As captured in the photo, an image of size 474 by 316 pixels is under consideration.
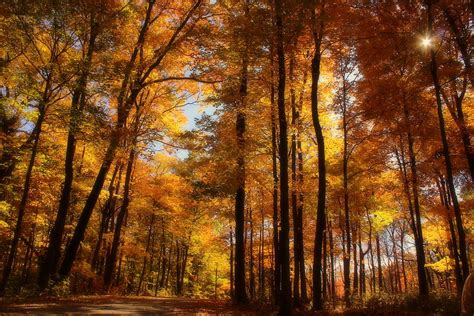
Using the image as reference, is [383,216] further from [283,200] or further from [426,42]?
[283,200]

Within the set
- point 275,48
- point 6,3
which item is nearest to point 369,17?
point 275,48

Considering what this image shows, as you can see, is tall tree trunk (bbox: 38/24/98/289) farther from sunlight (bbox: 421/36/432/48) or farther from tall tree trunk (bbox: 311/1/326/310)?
sunlight (bbox: 421/36/432/48)

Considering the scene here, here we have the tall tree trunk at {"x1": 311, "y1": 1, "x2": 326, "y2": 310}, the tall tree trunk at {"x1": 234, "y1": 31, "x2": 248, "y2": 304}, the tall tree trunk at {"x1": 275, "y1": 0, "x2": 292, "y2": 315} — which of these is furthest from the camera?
the tall tree trunk at {"x1": 234, "y1": 31, "x2": 248, "y2": 304}

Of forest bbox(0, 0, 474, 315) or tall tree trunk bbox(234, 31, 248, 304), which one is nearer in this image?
forest bbox(0, 0, 474, 315)

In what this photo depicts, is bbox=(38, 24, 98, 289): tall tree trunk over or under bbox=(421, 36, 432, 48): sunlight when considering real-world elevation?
under

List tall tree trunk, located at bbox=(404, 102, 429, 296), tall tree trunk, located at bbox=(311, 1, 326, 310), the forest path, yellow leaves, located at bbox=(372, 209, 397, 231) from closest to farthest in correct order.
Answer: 1. the forest path
2. tall tree trunk, located at bbox=(311, 1, 326, 310)
3. tall tree trunk, located at bbox=(404, 102, 429, 296)
4. yellow leaves, located at bbox=(372, 209, 397, 231)

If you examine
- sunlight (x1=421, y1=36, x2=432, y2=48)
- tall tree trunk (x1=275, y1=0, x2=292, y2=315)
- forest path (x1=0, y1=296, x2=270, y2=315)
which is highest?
sunlight (x1=421, y1=36, x2=432, y2=48)

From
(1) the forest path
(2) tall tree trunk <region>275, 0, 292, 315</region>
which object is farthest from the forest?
(1) the forest path

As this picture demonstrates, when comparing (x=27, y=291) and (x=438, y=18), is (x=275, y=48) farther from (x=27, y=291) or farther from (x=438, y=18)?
(x=27, y=291)

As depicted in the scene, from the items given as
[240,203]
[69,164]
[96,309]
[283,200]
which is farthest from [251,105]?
[96,309]

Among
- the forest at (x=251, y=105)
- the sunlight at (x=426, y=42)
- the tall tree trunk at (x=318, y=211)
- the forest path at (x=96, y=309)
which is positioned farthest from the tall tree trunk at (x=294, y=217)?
the sunlight at (x=426, y=42)

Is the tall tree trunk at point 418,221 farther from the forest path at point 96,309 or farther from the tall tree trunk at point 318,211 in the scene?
the forest path at point 96,309

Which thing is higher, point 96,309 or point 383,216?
point 383,216

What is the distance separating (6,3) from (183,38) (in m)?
6.61
